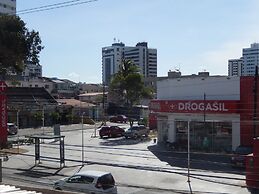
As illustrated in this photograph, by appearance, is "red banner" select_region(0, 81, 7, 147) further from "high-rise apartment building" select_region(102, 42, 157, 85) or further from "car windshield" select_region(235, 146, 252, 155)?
"high-rise apartment building" select_region(102, 42, 157, 85)

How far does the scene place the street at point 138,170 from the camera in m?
20.8

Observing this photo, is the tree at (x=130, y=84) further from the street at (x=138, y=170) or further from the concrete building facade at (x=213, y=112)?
the street at (x=138, y=170)

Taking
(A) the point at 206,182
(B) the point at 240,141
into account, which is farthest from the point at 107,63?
(A) the point at 206,182

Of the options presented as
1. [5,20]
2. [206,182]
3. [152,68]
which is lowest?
[206,182]

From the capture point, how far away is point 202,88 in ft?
119

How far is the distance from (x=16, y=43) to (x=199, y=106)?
53.4 ft

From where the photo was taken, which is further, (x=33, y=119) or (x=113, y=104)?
(x=113, y=104)

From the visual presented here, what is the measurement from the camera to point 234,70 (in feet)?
439

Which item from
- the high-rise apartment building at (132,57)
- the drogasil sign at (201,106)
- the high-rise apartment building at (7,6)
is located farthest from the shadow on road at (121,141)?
the high-rise apartment building at (132,57)

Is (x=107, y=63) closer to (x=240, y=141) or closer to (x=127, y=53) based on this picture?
(x=127, y=53)

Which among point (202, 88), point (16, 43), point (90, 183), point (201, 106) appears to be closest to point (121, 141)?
point (202, 88)

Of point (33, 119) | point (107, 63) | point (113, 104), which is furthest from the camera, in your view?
point (107, 63)

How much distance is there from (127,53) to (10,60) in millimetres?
138756

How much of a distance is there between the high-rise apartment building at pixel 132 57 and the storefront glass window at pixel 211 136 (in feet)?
399
